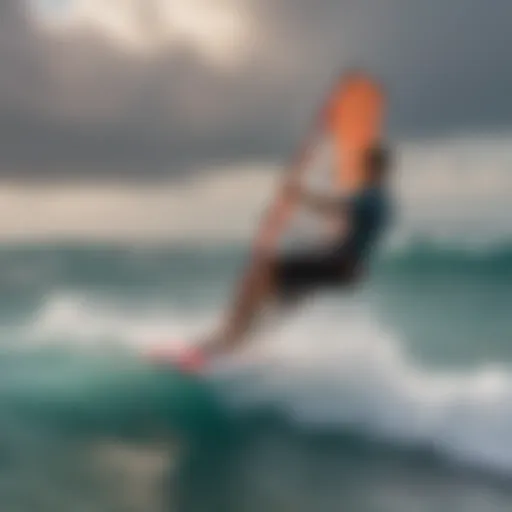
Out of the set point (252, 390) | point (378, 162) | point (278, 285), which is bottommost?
point (252, 390)

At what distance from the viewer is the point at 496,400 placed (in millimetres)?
1085

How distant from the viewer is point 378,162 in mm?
1095

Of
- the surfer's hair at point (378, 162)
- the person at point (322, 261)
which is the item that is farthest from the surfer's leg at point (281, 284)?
the surfer's hair at point (378, 162)

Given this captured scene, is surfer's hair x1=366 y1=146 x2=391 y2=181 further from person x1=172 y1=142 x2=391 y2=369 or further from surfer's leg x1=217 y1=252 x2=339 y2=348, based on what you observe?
surfer's leg x1=217 y1=252 x2=339 y2=348

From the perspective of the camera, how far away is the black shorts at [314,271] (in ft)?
3.58

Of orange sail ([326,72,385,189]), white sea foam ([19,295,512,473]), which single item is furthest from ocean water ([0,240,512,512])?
orange sail ([326,72,385,189])

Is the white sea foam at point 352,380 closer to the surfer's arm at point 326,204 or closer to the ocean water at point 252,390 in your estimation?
the ocean water at point 252,390

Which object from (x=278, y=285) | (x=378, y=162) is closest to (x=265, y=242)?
(x=278, y=285)

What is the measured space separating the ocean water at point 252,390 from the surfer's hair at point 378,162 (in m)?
0.09

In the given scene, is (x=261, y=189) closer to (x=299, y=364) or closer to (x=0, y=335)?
(x=299, y=364)

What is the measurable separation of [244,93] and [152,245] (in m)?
0.21

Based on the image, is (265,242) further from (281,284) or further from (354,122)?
(354,122)

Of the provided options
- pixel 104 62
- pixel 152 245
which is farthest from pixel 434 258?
pixel 104 62

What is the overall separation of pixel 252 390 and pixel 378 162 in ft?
1.01
